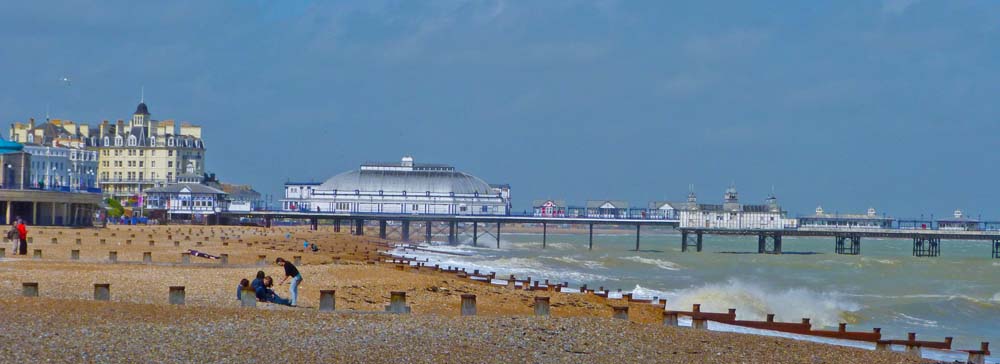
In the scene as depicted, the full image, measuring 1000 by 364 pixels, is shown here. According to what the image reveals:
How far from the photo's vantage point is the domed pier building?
121 m

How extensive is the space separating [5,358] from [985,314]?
26.1 meters

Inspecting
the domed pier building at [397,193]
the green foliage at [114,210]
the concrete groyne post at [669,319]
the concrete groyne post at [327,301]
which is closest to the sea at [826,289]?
the concrete groyne post at [669,319]

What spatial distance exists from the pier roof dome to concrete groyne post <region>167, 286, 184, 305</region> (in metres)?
107

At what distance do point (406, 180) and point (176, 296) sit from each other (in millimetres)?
109545

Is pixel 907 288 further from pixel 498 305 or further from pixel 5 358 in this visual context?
pixel 5 358

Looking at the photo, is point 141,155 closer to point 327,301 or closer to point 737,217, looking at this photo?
point 737,217

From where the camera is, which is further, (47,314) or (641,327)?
(641,327)

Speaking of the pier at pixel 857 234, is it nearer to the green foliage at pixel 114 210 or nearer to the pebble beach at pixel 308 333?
the green foliage at pixel 114 210

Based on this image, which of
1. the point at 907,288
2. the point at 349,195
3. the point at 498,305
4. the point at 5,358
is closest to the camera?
the point at 5,358

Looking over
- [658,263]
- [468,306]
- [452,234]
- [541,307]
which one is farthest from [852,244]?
[468,306]

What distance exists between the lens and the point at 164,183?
13000cm

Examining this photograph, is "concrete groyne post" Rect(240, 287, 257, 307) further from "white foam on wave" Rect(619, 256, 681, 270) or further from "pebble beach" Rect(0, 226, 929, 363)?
"white foam on wave" Rect(619, 256, 681, 270)

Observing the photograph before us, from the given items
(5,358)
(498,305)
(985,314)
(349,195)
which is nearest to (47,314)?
(5,358)

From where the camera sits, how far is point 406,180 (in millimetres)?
125625
